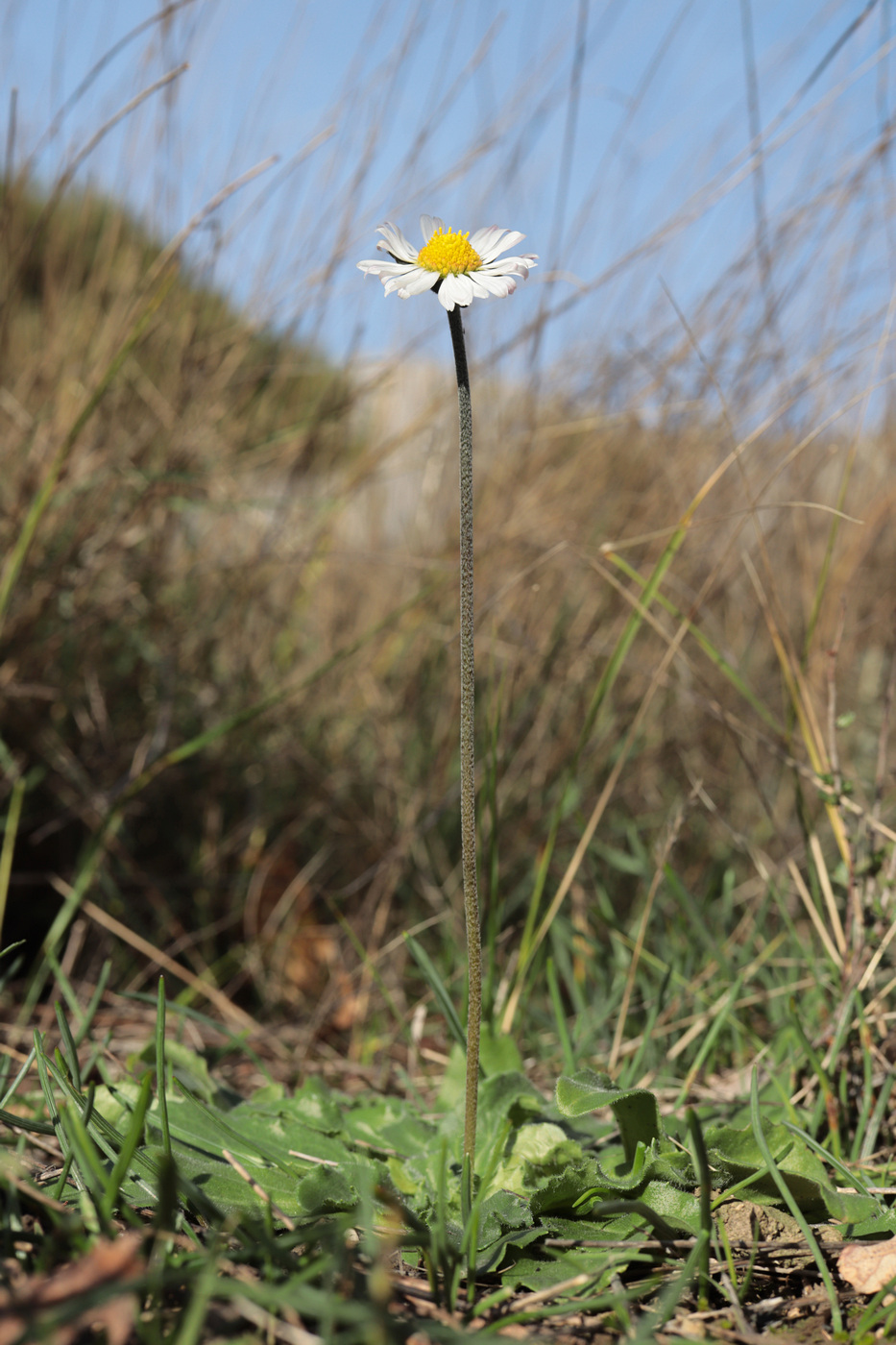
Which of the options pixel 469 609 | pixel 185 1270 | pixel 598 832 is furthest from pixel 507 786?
pixel 185 1270

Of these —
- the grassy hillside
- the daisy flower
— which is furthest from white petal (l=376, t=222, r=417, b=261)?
the grassy hillside

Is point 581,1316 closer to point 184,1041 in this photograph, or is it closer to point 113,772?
point 184,1041

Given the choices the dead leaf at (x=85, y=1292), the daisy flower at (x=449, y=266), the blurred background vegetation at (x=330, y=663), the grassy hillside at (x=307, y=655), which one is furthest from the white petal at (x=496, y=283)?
the grassy hillside at (x=307, y=655)

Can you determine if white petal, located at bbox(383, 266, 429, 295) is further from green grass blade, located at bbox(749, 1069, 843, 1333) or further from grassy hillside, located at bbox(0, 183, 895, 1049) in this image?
grassy hillside, located at bbox(0, 183, 895, 1049)

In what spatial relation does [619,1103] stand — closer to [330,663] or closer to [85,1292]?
[85,1292]

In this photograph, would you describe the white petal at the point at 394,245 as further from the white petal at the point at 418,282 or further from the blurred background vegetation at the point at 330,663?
the blurred background vegetation at the point at 330,663

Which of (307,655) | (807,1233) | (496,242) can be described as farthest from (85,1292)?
(307,655)

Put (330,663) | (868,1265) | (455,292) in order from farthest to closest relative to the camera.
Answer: (330,663) < (868,1265) < (455,292)
